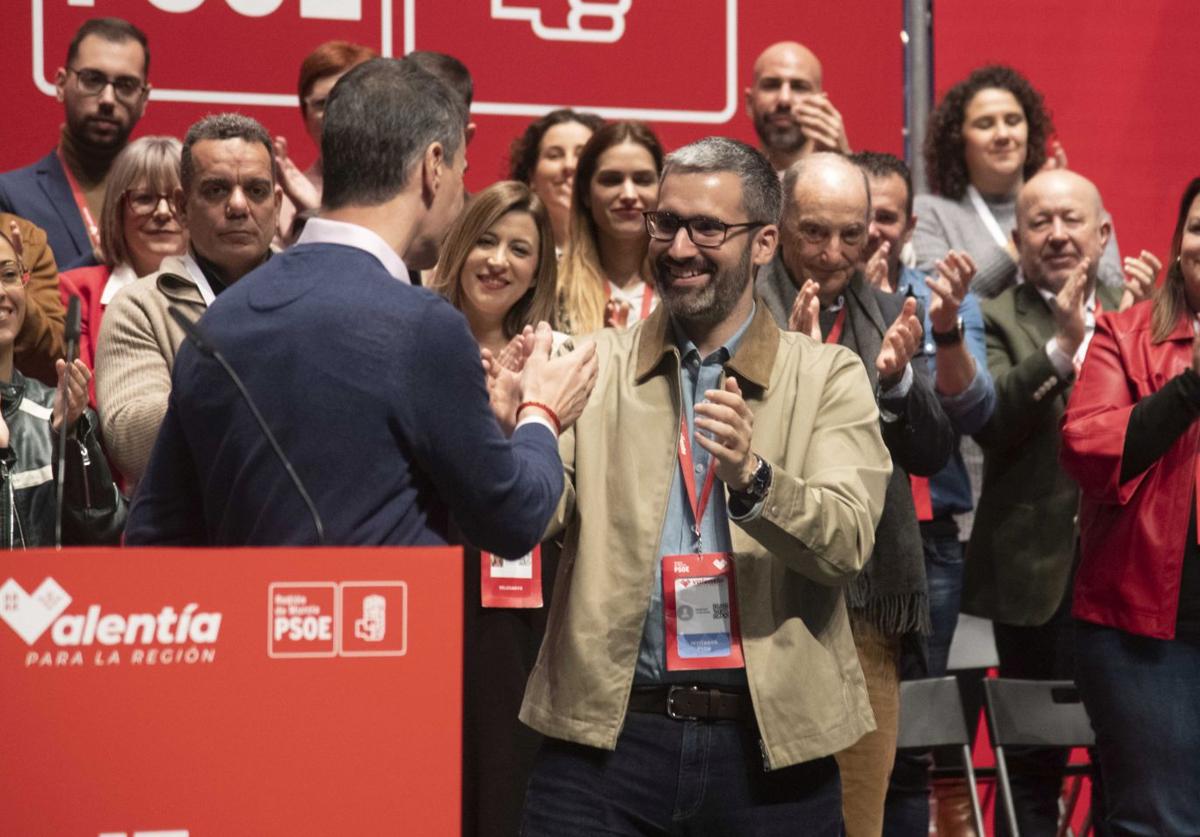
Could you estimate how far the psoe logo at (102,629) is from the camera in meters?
1.91

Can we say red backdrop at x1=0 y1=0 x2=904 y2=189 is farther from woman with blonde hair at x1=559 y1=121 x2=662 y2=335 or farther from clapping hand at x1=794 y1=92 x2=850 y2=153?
woman with blonde hair at x1=559 y1=121 x2=662 y2=335

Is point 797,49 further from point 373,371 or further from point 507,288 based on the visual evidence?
point 373,371

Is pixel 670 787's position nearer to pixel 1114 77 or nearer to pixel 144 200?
pixel 144 200

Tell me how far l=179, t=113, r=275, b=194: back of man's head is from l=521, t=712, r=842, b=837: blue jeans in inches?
72.0

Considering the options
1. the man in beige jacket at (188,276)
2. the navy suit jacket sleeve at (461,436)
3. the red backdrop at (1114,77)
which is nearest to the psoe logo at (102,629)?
the navy suit jacket sleeve at (461,436)

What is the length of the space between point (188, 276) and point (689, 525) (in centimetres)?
148

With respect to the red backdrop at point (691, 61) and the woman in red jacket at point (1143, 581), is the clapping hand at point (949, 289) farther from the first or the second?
the red backdrop at point (691, 61)

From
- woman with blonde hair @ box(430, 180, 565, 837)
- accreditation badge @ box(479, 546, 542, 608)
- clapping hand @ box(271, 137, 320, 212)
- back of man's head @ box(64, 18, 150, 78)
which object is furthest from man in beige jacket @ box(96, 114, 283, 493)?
back of man's head @ box(64, 18, 150, 78)

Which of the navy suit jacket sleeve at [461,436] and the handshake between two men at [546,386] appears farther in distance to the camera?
the handshake between two men at [546,386]

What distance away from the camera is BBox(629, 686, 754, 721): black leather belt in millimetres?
2812

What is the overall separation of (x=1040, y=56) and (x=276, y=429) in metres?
4.82

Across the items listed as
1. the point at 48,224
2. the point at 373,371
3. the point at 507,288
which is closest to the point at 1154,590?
the point at 507,288

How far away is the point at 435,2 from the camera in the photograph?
5.94 m

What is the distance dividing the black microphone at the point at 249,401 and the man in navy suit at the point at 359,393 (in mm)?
21
